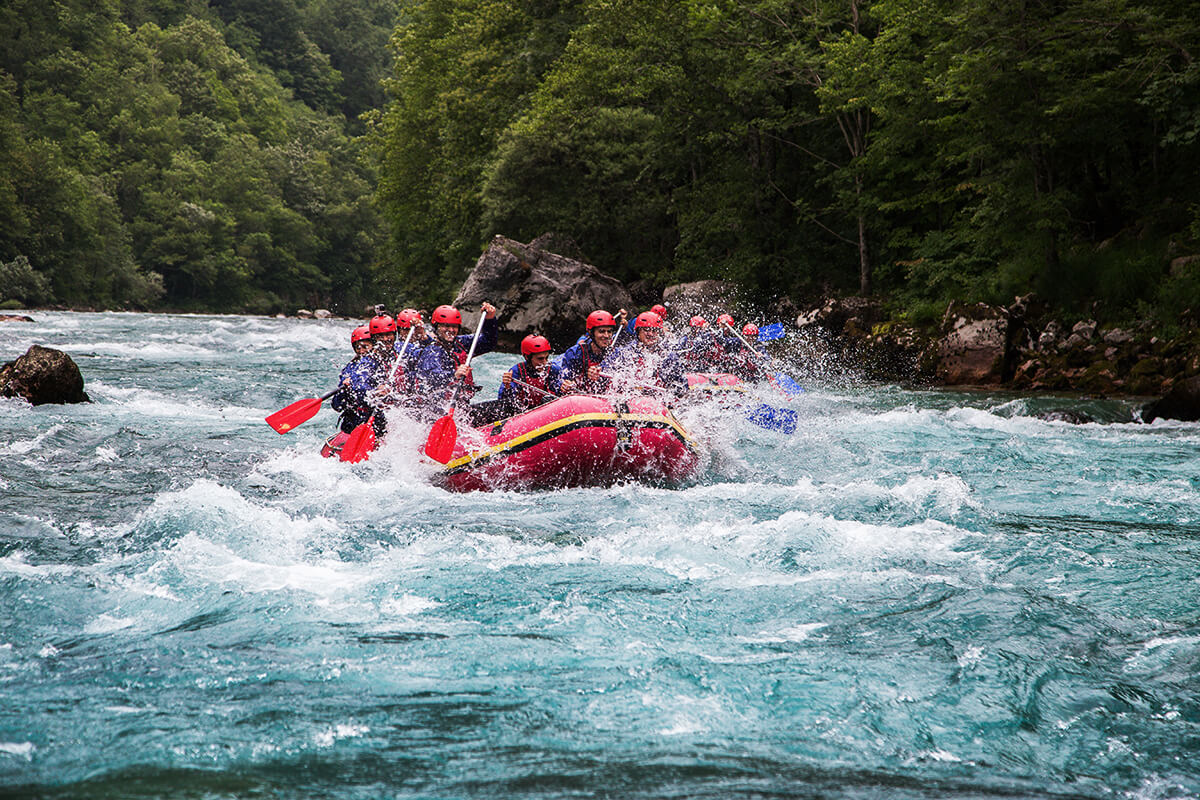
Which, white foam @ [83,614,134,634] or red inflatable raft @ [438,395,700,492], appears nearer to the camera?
white foam @ [83,614,134,634]

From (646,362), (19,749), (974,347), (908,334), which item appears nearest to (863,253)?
(908,334)

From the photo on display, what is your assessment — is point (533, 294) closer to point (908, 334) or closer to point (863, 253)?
point (863, 253)

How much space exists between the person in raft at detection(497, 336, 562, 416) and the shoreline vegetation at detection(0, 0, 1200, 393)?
8501 mm

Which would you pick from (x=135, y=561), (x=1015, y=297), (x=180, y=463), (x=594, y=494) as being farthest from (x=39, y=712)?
(x=1015, y=297)

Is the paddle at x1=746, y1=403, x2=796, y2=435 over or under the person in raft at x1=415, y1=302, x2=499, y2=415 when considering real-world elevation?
under

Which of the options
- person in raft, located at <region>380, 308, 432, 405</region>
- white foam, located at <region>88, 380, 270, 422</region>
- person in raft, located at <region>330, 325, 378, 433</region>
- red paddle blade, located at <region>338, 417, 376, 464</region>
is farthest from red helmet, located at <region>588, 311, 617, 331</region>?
white foam, located at <region>88, 380, 270, 422</region>

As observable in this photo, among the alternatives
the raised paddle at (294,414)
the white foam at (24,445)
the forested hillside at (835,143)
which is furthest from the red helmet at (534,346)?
the forested hillside at (835,143)

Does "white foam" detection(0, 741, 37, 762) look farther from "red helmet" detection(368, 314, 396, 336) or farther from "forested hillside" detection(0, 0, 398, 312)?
"forested hillside" detection(0, 0, 398, 312)

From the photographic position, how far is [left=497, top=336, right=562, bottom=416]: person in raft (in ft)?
27.6

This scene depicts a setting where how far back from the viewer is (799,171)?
909 inches

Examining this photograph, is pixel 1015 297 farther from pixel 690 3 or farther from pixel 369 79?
pixel 369 79

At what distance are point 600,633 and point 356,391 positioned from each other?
4.99m

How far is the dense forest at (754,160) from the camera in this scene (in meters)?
14.0

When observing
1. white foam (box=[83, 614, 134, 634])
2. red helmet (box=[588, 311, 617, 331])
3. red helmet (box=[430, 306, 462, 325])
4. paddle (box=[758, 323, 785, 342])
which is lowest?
white foam (box=[83, 614, 134, 634])
